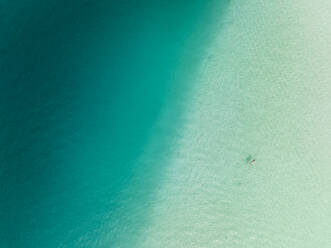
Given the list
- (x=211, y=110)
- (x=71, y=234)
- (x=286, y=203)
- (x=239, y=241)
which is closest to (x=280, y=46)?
(x=211, y=110)

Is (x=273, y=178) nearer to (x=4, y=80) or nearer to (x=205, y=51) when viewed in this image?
(x=205, y=51)

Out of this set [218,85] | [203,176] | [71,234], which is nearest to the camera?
[71,234]

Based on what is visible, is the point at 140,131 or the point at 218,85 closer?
the point at 140,131

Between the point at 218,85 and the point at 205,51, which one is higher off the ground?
the point at 205,51

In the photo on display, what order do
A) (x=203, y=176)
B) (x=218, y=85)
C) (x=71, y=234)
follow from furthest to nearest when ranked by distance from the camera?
(x=218, y=85)
(x=203, y=176)
(x=71, y=234)

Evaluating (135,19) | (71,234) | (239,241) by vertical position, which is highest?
(135,19)

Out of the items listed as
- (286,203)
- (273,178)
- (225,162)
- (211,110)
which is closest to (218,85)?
(211,110)

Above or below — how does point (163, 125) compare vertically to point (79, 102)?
below
